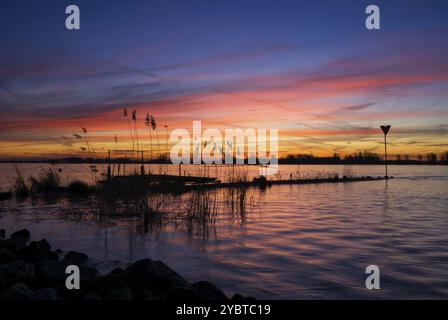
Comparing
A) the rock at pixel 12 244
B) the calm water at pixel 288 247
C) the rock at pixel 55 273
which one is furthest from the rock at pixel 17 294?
the rock at pixel 12 244

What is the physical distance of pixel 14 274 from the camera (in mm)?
6133

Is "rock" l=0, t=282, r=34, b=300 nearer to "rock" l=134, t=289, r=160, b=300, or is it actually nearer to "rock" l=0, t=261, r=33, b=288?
"rock" l=0, t=261, r=33, b=288

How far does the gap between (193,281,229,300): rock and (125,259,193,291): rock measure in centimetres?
17

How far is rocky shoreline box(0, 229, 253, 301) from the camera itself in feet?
16.8

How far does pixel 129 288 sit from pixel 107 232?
234 inches

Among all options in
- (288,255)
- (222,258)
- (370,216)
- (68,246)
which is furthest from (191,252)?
(370,216)

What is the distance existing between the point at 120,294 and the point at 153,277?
0.81 metres

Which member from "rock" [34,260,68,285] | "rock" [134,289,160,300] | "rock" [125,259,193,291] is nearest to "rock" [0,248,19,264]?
"rock" [34,260,68,285]

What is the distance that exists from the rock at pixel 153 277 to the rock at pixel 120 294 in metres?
0.59

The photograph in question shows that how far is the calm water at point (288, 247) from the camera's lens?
658 cm

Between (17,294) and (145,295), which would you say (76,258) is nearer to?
(17,294)

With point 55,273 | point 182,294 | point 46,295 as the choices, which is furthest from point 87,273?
point 182,294
